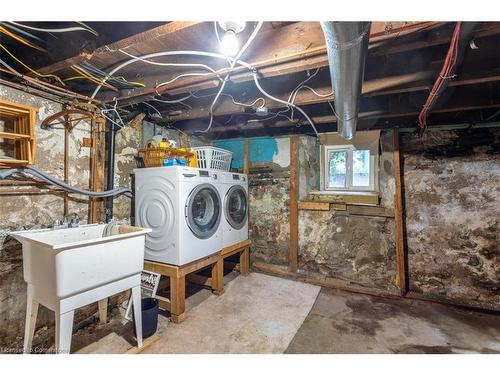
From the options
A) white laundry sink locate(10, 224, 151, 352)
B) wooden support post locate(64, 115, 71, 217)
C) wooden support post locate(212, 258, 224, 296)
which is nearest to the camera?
white laundry sink locate(10, 224, 151, 352)

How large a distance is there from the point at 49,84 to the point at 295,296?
2.97 meters

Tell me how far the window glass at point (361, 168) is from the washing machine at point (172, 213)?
200 cm

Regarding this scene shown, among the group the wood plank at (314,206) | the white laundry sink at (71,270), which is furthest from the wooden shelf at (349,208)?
the white laundry sink at (71,270)

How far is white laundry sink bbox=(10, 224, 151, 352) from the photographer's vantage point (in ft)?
4.54

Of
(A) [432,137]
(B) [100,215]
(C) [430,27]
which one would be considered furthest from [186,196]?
(A) [432,137]

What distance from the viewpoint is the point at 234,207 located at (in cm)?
327

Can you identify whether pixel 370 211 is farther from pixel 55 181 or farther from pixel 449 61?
pixel 55 181

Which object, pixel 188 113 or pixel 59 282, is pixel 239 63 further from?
pixel 59 282

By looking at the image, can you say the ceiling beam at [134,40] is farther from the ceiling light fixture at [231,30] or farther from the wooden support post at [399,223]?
the wooden support post at [399,223]

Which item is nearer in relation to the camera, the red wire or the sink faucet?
the red wire

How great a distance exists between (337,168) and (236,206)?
153 centimetres

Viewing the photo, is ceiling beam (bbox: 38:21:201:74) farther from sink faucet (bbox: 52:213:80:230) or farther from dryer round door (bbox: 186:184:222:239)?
dryer round door (bbox: 186:184:222:239)

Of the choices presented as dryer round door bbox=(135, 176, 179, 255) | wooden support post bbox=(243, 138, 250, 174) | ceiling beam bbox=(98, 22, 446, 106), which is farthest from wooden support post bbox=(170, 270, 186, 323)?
wooden support post bbox=(243, 138, 250, 174)

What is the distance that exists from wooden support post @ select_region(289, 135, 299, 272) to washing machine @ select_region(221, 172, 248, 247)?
0.63 meters
